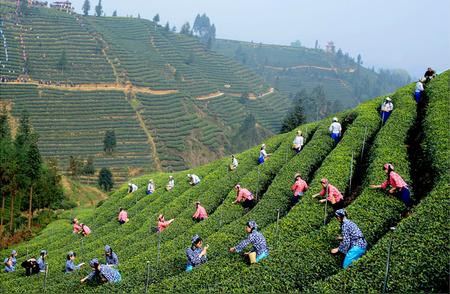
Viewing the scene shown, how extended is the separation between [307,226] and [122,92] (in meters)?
110

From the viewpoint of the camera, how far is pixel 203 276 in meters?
12.0

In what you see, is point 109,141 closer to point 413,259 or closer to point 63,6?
point 413,259

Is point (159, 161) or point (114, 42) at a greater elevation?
point (114, 42)

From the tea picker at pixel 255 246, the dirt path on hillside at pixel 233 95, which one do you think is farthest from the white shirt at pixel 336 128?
the dirt path on hillside at pixel 233 95

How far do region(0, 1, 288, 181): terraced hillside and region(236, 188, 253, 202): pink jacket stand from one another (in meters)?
67.4

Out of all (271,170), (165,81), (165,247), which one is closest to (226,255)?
(165,247)

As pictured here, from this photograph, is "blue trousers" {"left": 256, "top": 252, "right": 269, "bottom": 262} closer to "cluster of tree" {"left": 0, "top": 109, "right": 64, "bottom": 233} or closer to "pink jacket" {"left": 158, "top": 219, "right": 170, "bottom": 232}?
"pink jacket" {"left": 158, "top": 219, "right": 170, "bottom": 232}

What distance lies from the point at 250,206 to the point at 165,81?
401ft

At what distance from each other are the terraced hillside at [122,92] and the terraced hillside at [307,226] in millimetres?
62692

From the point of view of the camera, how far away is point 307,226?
1484 centimetres

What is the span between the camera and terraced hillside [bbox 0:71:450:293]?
10.4m

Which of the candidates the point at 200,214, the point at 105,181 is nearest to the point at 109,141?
the point at 105,181

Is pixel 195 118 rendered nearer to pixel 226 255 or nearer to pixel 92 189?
pixel 92 189

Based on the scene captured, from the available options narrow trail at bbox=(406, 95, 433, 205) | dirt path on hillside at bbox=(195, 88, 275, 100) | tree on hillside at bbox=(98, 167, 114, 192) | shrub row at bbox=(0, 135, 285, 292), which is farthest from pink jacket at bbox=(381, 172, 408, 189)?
dirt path on hillside at bbox=(195, 88, 275, 100)
